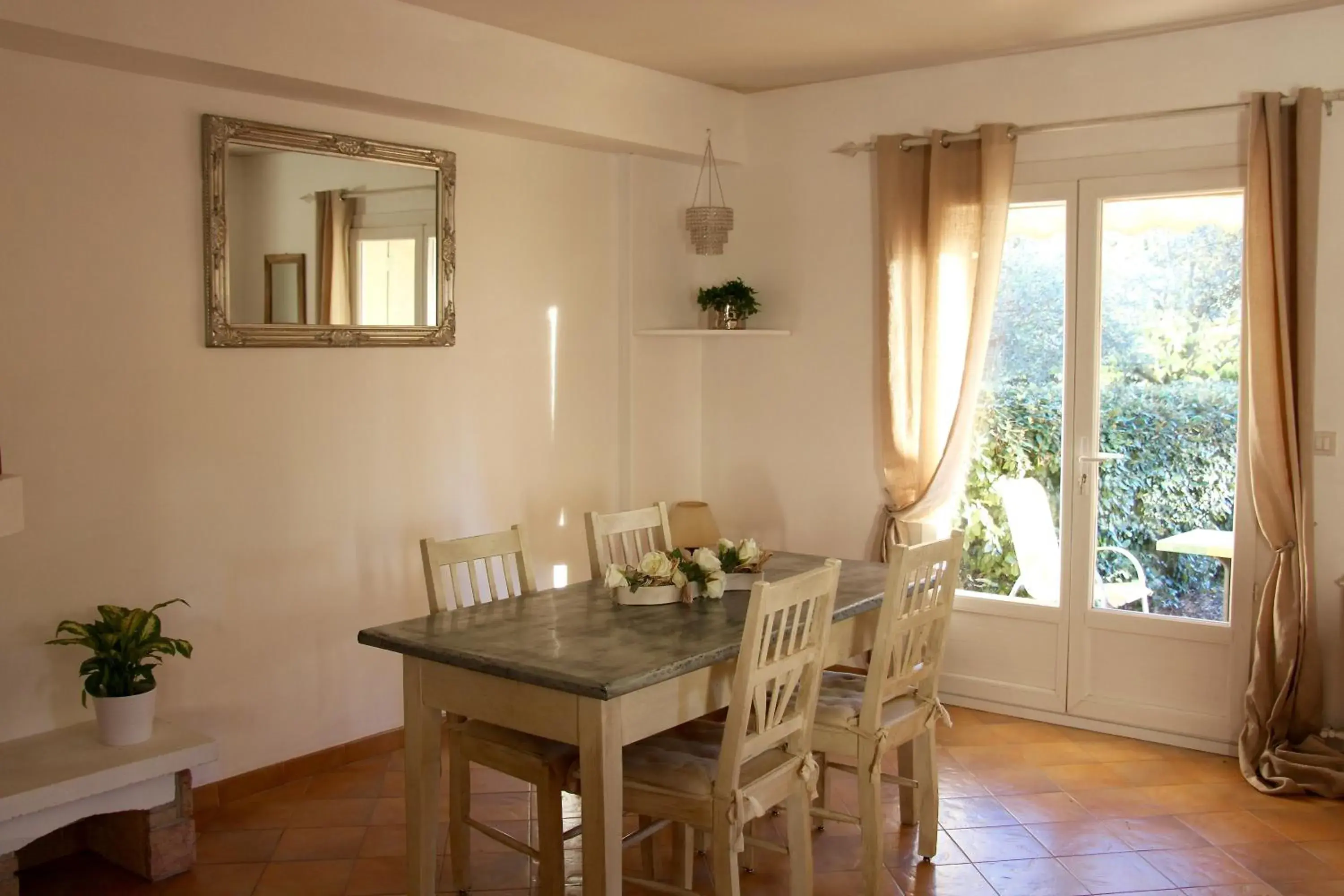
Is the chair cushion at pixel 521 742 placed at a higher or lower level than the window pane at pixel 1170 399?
lower

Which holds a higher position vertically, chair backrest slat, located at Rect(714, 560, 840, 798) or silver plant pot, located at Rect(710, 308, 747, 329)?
silver plant pot, located at Rect(710, 308, 747, 329)

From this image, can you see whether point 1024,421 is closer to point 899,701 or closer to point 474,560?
point 899,701

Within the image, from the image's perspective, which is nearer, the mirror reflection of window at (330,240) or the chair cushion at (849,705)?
the chair cushion at (849,705)

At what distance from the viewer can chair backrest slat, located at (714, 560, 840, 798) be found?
101 inches

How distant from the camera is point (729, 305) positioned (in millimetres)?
5043

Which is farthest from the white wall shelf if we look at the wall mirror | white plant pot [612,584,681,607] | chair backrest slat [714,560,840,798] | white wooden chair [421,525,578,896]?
chair backrest slat [714,560,840,798]

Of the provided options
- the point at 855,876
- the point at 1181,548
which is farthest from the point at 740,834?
the point at 1181,548

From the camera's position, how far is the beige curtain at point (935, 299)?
4.49 m

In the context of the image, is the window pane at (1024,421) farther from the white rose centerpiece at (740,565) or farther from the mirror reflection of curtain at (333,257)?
the mirror reflection of curtain at (333,257)

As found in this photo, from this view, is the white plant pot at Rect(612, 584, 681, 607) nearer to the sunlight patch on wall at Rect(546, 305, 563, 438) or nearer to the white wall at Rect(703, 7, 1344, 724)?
the sunlight patch on wall at Rect(546, 305, 563, 438)

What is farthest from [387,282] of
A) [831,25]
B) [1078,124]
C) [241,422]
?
[1078,124]

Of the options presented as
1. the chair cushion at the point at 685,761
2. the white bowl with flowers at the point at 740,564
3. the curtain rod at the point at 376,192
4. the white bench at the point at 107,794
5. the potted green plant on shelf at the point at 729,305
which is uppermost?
the curtain rod at the point at 376,192

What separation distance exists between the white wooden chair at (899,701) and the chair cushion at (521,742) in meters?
0.69

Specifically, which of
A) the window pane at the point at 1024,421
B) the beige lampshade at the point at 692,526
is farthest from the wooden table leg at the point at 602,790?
the window pane at the point at 1024,421
